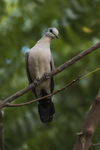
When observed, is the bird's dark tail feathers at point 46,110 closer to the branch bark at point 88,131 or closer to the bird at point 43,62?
the bird at point 43,62

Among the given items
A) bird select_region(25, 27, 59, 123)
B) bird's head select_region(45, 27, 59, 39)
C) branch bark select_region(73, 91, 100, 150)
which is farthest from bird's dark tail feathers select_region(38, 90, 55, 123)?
branch bark select_region(73, 91, 100, 150)

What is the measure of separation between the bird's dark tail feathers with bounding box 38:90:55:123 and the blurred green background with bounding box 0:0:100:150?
0.26ft

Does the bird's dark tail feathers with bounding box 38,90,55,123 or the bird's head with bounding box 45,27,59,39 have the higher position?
the bird's head with bounding box 45,27,59,39

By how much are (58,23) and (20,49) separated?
0.69 metres

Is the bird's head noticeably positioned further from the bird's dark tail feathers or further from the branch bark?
the branch bark

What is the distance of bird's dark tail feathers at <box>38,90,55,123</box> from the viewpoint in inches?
147

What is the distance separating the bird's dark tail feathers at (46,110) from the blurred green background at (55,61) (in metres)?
0.08

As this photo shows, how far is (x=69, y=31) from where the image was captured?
383cm

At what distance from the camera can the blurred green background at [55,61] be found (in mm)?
Answer: 3355

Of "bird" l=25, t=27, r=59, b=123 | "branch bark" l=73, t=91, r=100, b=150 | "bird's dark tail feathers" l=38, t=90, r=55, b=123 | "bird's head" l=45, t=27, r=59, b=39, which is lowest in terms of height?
"branch bark" l=73, t=91, r=100, b=150

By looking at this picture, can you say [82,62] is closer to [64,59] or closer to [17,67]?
[64,59]

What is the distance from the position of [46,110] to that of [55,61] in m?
0.74

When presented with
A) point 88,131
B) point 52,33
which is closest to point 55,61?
point 52,33

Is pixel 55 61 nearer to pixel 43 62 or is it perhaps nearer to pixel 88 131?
pixel 43 62
